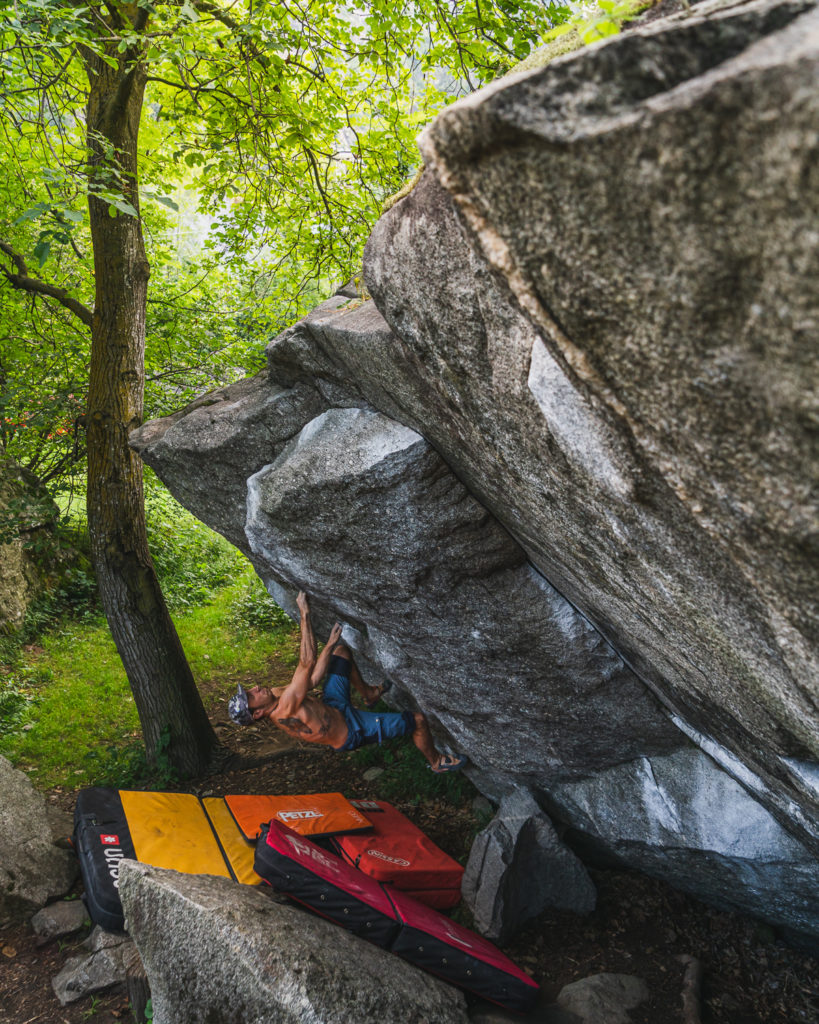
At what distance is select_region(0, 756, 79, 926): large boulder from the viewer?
5793 millimetres

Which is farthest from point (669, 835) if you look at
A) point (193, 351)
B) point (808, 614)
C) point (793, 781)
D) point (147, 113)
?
point (147, 113)

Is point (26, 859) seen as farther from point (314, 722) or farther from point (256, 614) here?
point (256, 614)

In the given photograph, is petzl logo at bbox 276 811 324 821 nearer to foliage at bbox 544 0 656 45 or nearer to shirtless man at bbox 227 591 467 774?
shirtless man at bbox 227 591 467 774

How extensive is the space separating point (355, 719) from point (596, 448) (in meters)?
5.81

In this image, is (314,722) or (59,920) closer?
(59,920)

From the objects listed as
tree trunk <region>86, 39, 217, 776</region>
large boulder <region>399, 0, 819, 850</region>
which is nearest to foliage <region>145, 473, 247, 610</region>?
tree trunk <region>86, 39, 217, 776</region>

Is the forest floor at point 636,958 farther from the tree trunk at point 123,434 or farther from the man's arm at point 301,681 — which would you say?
the man's arm at point 301,681

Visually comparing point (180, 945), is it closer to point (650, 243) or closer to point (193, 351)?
point (650, 243)

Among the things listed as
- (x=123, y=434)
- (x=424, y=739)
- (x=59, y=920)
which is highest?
(x=123, y=434)

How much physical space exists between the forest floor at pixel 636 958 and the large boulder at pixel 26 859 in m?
0.22

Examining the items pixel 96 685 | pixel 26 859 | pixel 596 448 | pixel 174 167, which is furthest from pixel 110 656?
pixel 596 448

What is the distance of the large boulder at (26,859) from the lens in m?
5.79

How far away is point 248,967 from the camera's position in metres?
3.89

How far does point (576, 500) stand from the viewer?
2818mm
